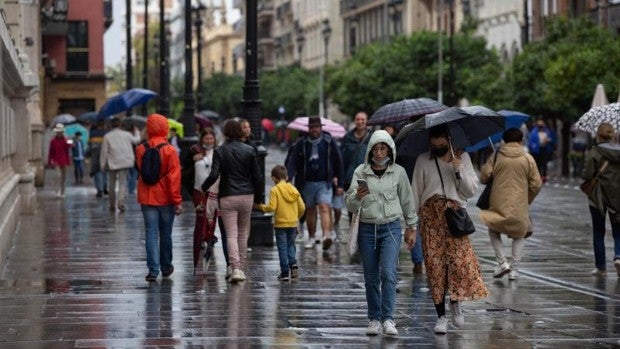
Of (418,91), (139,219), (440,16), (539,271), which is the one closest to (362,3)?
(440,16)

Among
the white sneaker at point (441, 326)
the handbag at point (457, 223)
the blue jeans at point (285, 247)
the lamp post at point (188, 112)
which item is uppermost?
the lamp post at point (188, 112)

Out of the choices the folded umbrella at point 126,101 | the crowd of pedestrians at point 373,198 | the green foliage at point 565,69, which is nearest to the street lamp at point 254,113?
the crowd of pedestrians at point 373,198

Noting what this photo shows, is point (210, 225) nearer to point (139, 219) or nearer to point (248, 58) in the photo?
point (248, 58)

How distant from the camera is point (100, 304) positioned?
15445 millimetres

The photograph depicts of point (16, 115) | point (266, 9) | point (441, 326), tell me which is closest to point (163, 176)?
point (441, 326)

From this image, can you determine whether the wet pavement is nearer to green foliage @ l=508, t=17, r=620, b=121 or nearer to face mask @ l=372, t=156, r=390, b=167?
face mask @ l=372, t=156, r=390, b=167

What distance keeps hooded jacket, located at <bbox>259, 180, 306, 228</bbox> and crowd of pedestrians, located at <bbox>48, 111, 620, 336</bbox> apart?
1cm

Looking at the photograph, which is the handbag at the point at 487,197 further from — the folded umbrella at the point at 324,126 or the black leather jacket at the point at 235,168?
the folded umbrella at the point at 324,126

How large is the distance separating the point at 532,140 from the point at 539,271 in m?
29.1

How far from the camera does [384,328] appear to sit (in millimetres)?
13344

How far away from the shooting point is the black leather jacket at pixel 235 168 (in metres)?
17.7

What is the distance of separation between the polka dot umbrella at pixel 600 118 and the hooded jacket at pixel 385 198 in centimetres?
677

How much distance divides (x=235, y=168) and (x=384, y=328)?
4.70 metres

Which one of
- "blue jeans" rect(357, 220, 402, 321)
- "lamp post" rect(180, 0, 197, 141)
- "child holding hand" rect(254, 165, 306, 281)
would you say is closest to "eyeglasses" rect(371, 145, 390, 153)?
"blue jeans" rect(357, 220, 402, 321)
